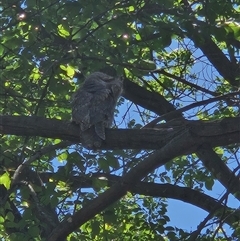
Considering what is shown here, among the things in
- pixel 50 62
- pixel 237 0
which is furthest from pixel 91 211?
pixel 237 0

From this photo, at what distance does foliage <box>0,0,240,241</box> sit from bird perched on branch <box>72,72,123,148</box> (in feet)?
0.58

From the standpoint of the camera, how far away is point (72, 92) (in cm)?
662

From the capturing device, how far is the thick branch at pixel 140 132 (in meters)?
4.65

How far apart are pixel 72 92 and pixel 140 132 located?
1.92 metres

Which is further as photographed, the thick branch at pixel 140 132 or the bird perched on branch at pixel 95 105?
the bird perched on branch at pixel 95 105

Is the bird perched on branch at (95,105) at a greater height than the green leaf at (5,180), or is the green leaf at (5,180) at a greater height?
the bird perched on branch at (95,105)

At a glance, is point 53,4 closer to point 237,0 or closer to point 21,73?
point 21,73

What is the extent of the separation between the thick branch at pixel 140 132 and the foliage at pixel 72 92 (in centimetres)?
6

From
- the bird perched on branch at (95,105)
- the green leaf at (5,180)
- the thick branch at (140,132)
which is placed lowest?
the green leaf at (5,180)

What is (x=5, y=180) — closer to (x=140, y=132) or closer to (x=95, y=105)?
(x=95, y=105)

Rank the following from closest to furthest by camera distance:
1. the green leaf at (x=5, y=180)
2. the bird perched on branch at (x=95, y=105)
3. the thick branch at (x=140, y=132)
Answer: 1. the thick branch at (x=140, y=132)
2. the bird perched on branch at (x=95, y=105)
3. the green leaf at (x=5, y=180)

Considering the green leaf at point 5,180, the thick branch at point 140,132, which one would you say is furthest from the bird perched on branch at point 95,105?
the green leaf at point 5,180

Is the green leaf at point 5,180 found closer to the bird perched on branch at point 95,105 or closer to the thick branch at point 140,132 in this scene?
the thick branch at point 140,132

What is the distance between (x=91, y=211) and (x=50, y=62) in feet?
5.00
